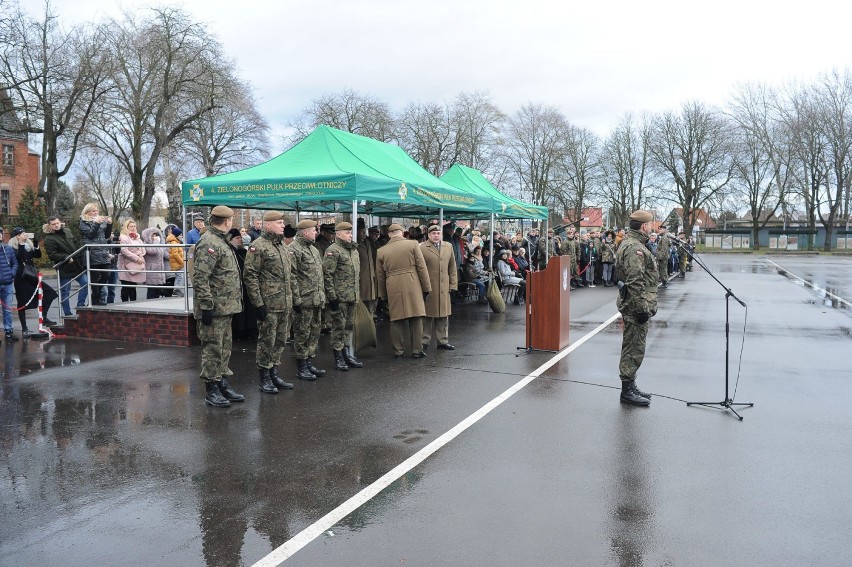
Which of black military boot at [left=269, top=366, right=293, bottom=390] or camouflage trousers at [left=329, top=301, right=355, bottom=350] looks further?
camouflage trousers at [left=329, top=301, right=355, bottom=350]

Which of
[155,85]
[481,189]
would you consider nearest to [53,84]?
[155,85]

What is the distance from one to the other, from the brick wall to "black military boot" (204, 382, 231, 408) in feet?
11.7

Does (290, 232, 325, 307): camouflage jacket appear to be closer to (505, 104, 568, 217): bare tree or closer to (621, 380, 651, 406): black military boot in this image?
(621, 380, 651, 406): black military boot

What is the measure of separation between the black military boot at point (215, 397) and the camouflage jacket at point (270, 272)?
945mm

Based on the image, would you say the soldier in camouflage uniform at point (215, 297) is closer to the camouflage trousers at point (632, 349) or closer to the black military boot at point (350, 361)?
the black military boot at point (350, 361)

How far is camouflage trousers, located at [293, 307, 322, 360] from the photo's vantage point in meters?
7.75

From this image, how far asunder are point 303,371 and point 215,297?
1.69 metres

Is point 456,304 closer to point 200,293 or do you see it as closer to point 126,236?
point 126,236

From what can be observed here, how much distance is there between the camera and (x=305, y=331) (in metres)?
7.77

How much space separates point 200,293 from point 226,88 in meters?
34.6

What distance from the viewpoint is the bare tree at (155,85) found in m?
36.1

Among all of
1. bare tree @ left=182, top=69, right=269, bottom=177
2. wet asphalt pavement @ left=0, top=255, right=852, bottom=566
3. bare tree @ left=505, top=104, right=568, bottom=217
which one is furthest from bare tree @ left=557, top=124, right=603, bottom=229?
wet asphalt pavement @ left=0, top=255, right=852, bottom=566

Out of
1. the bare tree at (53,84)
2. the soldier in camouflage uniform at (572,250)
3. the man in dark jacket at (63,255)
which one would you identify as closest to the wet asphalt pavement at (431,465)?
the man in dark jacket at (63,255)

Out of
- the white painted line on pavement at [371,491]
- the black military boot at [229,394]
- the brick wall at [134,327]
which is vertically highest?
the brick wall at [134,327]
